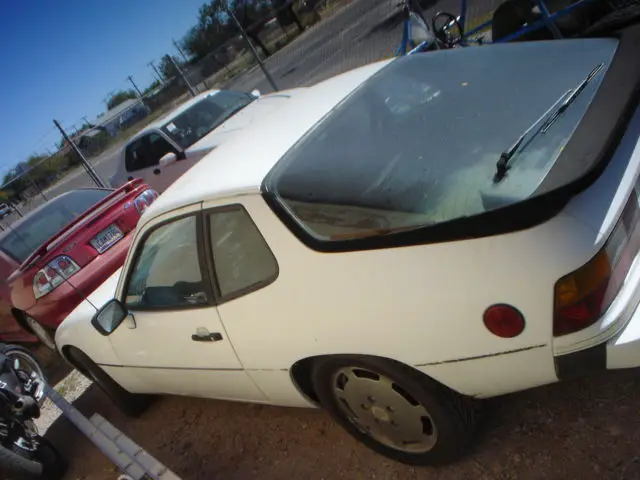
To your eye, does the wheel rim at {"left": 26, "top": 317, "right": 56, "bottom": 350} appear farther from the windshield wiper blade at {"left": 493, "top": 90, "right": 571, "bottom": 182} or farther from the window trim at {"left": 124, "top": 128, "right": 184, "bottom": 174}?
the windshield wiper blade at {"left": 493, "top": 90, "right": 571, "bottom": 182}

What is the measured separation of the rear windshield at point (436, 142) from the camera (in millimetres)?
1868

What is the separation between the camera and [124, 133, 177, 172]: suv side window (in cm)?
794

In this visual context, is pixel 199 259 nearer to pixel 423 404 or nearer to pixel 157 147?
pixel 423 404

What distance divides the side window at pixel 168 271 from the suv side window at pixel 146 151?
5166 mm

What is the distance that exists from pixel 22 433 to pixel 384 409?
2889 millimetres

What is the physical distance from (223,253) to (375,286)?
863mm

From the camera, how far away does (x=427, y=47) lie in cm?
623


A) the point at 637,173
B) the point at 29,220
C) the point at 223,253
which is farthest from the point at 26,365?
the point at 637,173

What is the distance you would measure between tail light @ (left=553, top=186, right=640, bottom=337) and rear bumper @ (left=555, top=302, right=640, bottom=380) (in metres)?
0.10

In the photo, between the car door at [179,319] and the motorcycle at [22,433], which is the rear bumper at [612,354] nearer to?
the car door at [179,319]

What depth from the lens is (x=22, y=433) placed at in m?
3.68

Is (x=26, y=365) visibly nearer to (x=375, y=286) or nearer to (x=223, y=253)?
(x=223, y=253)

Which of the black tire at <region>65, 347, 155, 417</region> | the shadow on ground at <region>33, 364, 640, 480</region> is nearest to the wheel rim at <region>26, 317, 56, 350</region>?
the black tire at <region>65, 347, 155, 417</region>

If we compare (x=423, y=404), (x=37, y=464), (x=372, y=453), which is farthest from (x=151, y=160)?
(x=423, y=404)
